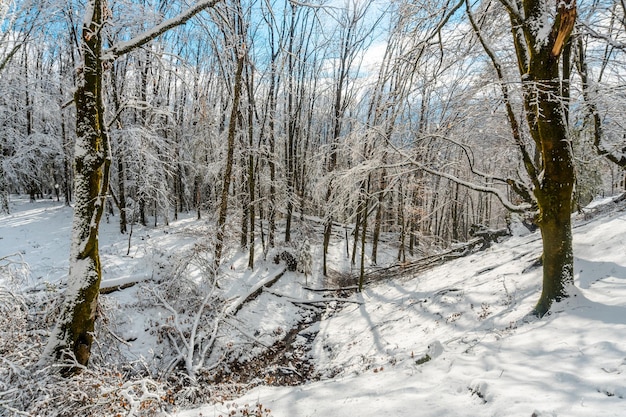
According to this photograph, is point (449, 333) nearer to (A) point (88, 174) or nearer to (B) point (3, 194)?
(A) point (88, 174)

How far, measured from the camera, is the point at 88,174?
448 cm

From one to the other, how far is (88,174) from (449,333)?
642cm

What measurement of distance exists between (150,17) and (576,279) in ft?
26.0

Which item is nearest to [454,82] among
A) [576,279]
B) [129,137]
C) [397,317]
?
[576,279]

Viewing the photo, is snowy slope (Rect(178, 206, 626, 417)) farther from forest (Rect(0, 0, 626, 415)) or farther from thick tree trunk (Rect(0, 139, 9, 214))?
thick tree trunk (Rect(0, 139, 9, 214))

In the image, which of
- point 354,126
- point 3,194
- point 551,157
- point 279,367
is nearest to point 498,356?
point 551,157

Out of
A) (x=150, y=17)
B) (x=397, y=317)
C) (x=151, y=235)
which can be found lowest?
(x=397, y=317)

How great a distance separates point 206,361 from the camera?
7961 millimetres

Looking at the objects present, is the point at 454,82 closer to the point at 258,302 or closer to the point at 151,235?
the point at 258,302

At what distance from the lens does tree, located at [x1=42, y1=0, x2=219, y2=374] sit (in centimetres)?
429

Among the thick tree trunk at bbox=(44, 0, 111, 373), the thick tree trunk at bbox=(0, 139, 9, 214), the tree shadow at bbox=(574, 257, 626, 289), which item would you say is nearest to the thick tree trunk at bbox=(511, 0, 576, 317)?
the tree shadow at bbox=(574, 257, 626, 289)

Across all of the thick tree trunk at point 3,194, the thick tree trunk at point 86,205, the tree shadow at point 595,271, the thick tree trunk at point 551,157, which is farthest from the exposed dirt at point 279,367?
the thick tree trunk at point 3,194

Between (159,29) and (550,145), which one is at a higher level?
(159,29)

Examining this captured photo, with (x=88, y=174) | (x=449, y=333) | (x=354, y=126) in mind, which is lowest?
(x=449, y=333)
